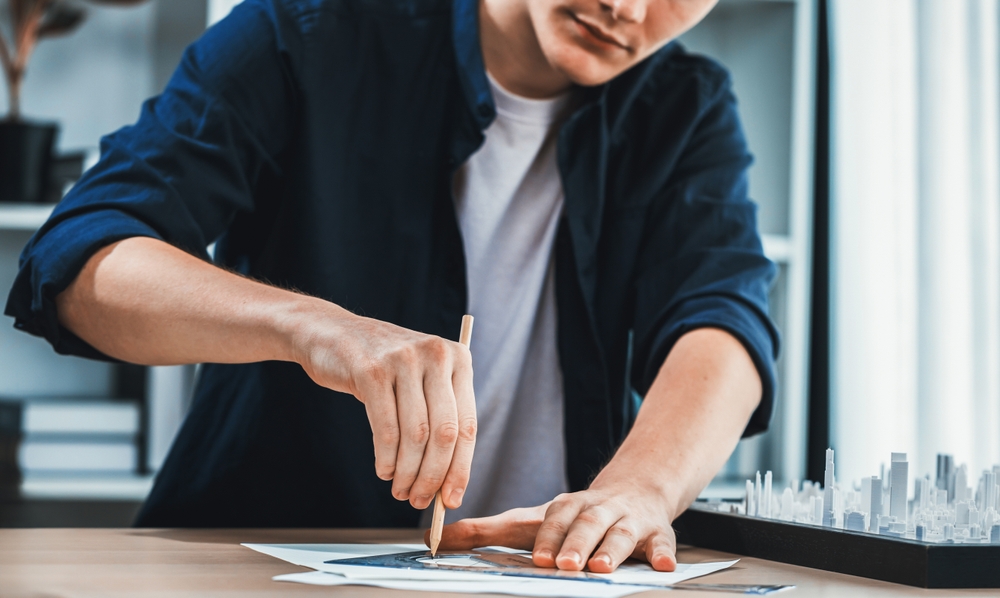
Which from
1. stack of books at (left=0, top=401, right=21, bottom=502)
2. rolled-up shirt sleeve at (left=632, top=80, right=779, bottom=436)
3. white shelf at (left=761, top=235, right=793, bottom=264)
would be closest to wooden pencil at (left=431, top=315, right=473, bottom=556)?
rolled-up shirt sleeve at (left=632, top=80, right=779, bottom=436)

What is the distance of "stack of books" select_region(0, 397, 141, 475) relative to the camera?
177 centimetres

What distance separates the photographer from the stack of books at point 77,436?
5.80 ft

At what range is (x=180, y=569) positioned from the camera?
63 cm

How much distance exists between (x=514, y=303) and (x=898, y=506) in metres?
0.56

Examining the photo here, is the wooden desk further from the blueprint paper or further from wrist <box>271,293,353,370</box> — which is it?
wrist <box>271,293,353,370</box>

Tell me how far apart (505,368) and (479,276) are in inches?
4.6

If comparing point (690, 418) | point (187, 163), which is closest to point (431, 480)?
point (690, 418)

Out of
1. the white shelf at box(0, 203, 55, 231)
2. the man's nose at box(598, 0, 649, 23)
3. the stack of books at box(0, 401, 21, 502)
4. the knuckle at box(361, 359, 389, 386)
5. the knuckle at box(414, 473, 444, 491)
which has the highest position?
the man's nose at box(598, 0, 649, 23)

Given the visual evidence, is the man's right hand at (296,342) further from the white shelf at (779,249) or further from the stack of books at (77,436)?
the white shelf at (779,249)

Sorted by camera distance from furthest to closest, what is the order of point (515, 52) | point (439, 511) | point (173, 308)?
point (515, 52), point (173, 308), point (439, 511)

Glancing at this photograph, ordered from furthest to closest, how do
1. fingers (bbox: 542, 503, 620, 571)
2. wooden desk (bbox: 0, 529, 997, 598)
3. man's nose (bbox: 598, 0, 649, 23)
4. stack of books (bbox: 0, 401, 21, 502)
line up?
1. stack of books (bbox: 0, 401, 21, 502)
2. man's nose (bbox: 598, 0, 649, 23)
3. fingers (bbox: 542, 503, 620, 571)
4. wooden desk (bbox: 0, 529, 997, 598)

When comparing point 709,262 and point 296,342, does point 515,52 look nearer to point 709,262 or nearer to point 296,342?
point 709,262

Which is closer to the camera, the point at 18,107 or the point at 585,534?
the point at 585,534

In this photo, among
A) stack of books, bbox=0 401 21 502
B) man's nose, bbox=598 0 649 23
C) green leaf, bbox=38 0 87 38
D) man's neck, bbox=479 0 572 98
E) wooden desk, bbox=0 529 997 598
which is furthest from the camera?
green leaf, bbox=38 0 87 38
